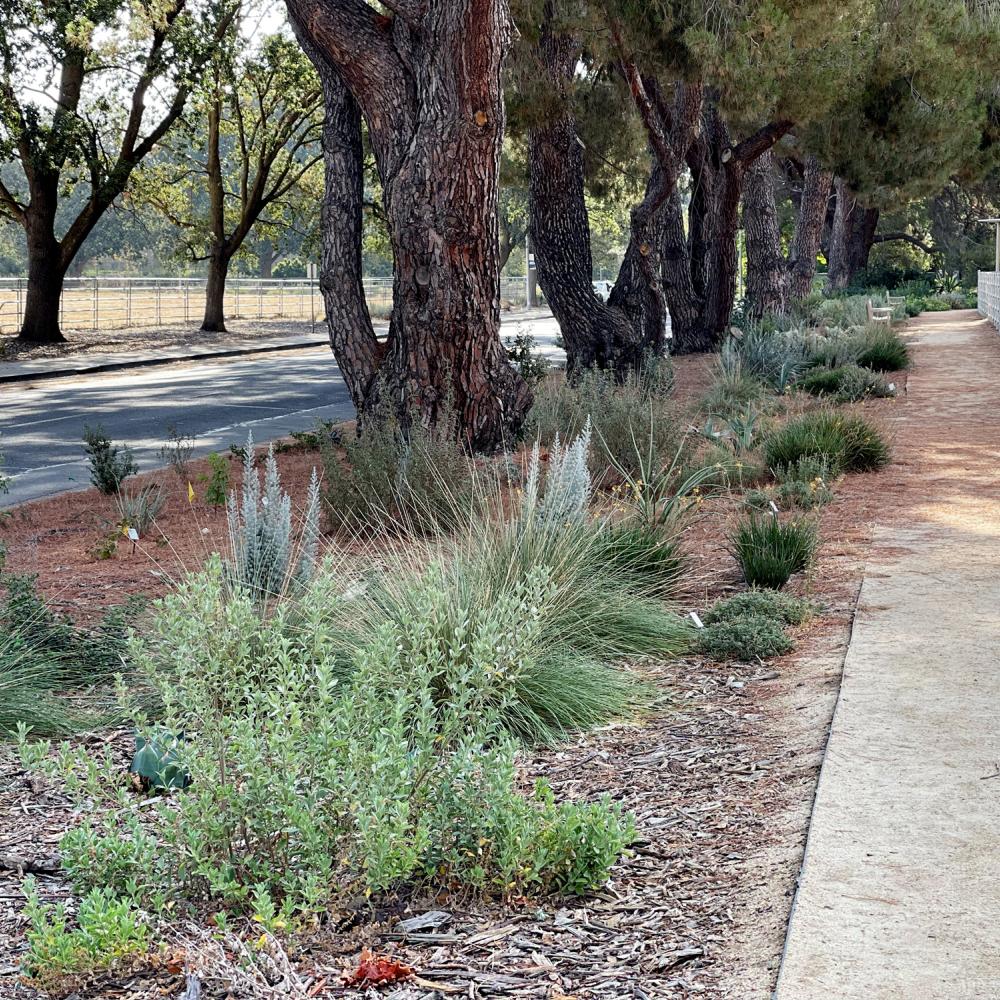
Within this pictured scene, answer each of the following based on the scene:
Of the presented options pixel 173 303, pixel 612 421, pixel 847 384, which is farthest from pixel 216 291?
pixel 612 421

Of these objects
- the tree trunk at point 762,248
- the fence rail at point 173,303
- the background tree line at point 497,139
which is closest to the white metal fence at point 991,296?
the background tree line at point 497,139

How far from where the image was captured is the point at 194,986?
2990mm

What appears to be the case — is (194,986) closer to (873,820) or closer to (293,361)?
(873,820)

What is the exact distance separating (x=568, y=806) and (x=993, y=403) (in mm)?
13568

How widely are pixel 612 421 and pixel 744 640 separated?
14.9 feet

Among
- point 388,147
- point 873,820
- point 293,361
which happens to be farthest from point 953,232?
point 873,820

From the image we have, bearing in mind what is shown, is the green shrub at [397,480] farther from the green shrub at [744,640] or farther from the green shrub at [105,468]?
the green shrub at [744,640]

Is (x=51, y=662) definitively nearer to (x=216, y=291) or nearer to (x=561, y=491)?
(x=561, y=491)

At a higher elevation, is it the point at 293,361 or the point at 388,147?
the point at 388,147

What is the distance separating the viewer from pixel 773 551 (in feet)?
23.1

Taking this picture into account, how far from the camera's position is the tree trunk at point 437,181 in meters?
10.8

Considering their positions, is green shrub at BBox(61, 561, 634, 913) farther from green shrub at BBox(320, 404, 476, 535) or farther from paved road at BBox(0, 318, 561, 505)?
paved road at BBox(0, 318, 561, 505)

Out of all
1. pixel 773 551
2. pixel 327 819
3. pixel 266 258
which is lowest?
pixel 327 819

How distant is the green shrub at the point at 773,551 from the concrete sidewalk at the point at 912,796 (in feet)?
1.23
